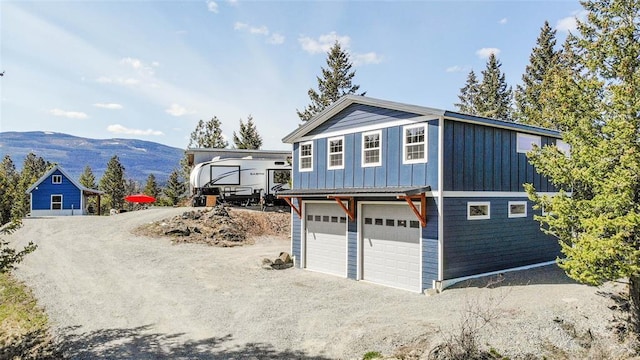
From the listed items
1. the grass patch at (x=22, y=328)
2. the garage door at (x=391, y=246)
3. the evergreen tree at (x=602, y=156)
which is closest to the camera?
the evergreen tree at (x=602, y=156)

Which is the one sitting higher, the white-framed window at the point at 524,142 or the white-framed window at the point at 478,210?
the white-framed window at the point at 524,142

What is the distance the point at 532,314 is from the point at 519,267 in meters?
5.34

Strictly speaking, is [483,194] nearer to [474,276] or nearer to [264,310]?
[474,276]

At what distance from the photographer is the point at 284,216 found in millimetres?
27594

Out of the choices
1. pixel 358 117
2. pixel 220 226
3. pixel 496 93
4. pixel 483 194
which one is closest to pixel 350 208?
pixel 358 117

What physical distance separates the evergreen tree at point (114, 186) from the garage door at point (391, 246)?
5579 cm

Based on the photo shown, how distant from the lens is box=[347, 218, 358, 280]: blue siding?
14.3m

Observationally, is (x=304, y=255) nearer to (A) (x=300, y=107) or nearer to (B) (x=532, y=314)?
(B) (x=532, y=314)

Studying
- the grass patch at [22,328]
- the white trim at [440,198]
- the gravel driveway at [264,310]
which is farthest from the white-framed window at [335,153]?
the grass patch at [22,328]

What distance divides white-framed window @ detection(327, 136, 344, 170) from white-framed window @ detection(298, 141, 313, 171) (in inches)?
43.6

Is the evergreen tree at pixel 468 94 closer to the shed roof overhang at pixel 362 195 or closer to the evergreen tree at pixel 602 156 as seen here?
the shed roof overhang at pixel 362 195

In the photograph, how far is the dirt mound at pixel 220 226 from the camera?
2291 centimetres

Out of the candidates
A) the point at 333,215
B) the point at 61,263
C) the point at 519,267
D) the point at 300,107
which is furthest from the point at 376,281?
the point at 300,107

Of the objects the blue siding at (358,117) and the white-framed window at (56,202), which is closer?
the blue siding at (358,117)
